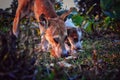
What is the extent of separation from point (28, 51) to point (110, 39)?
456 centimetres

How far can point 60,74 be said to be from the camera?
3596mm

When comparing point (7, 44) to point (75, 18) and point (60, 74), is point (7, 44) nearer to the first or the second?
point (60, 74)

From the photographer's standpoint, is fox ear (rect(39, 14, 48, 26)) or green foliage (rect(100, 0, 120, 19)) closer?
fox ear (rect(39, 14, 48, 26))

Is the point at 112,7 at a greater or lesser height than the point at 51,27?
greater

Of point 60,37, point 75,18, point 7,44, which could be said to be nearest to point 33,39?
point 7,44

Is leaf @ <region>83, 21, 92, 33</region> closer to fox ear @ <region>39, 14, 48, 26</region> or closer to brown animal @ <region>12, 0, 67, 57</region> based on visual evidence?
brown animal @ <region>12, 0, 67, 57</region>

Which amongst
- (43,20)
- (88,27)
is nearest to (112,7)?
(88,27)

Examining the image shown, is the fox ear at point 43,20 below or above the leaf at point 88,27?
above

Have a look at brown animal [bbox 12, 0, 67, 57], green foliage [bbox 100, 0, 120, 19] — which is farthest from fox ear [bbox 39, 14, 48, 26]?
green foliage [bbox 100, 0, 120, 19]

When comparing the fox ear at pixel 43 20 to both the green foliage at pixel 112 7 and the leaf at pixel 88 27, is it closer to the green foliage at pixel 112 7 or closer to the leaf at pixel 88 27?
the green foliage at pixel 112 7

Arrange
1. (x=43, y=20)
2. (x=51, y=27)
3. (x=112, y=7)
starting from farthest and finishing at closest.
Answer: (x=112, y=7) < (x=43, y=20) < (x=51, y=27)

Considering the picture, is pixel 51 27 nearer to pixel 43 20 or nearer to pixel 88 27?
pixel 43 20

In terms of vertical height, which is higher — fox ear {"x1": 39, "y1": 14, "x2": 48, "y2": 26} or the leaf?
fox ear {"x1": 39, "y1": 14, "x2": 48, "y2": 26}

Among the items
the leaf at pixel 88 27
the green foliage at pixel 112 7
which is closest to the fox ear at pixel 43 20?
the green foliage at pixel 112 7
